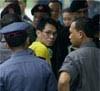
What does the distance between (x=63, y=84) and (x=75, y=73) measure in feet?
0.51

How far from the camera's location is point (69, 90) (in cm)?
323

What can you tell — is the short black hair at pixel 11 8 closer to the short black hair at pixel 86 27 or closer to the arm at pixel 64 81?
the short black hair at pixel 86 27

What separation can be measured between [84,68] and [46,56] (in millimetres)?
548

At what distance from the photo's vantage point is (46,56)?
11.8 feet

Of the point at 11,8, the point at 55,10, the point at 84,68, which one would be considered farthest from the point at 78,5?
the point at 84,68

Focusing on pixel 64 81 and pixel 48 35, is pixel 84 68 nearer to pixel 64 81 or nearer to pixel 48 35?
pixel 64 81

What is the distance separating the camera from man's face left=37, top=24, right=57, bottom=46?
13.7 ft

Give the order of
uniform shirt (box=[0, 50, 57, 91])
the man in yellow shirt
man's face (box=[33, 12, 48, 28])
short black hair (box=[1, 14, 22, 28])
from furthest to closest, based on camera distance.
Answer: man's face (box=[33, 12, 48, 28]) < the man in yellow shirt < short black hair (box=[1, 14, 22, 28]) < uniform shirt (box=[0, 50, 57, 91])

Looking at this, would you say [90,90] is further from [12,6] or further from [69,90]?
[12,6]

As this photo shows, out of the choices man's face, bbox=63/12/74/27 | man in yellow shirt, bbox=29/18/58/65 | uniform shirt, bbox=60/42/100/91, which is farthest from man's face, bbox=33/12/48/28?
uniform shirt, bbox=60/42/100/91

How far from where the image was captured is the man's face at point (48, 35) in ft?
13.7

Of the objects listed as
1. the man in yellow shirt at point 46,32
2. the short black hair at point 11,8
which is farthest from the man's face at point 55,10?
the short black hair at point 11,8

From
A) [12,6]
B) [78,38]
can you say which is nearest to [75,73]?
[78,38]

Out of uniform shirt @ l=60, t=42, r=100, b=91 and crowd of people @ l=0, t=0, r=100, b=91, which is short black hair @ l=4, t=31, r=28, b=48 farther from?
uniform shirt @ l=60, t=42, r=100, b=91
